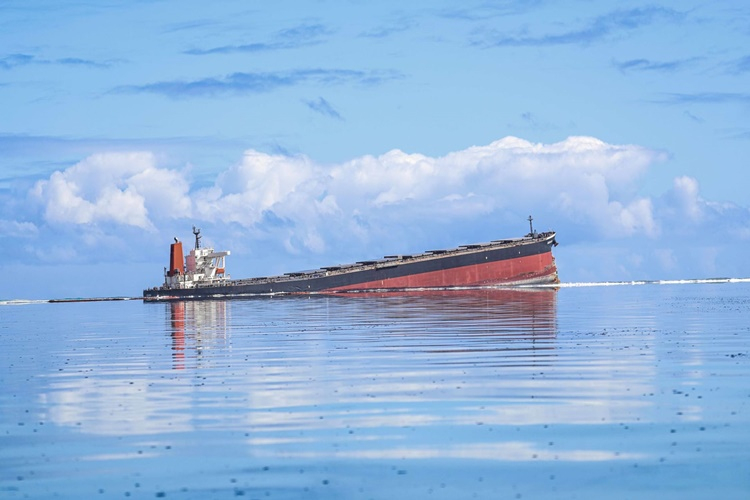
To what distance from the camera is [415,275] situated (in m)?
116

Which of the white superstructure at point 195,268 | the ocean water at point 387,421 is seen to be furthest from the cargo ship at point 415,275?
the ocean water at point 387,421

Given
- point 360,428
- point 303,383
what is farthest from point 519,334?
point 360,428

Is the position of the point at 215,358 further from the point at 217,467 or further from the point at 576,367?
the point at 217,467

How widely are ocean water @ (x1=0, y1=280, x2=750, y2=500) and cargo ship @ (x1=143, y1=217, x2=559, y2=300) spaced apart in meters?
80.9

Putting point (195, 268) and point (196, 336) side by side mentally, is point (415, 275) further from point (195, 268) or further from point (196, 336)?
point (196, 336)

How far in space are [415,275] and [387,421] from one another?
9870 centimetres

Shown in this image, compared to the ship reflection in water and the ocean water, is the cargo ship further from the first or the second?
the ocean water

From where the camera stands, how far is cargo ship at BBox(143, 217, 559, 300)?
114375 mm

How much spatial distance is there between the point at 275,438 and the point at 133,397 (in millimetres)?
6291

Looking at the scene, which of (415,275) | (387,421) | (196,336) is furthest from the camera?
(415,275)

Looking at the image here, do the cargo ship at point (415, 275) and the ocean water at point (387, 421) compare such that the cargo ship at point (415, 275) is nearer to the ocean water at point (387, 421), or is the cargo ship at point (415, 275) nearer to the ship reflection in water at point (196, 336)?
the ship reflection in water at point (196, 336)

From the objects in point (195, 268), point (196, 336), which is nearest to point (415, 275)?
point (195, 268)

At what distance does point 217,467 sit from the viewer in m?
13.8

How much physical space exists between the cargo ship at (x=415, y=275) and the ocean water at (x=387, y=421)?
80.9 m
